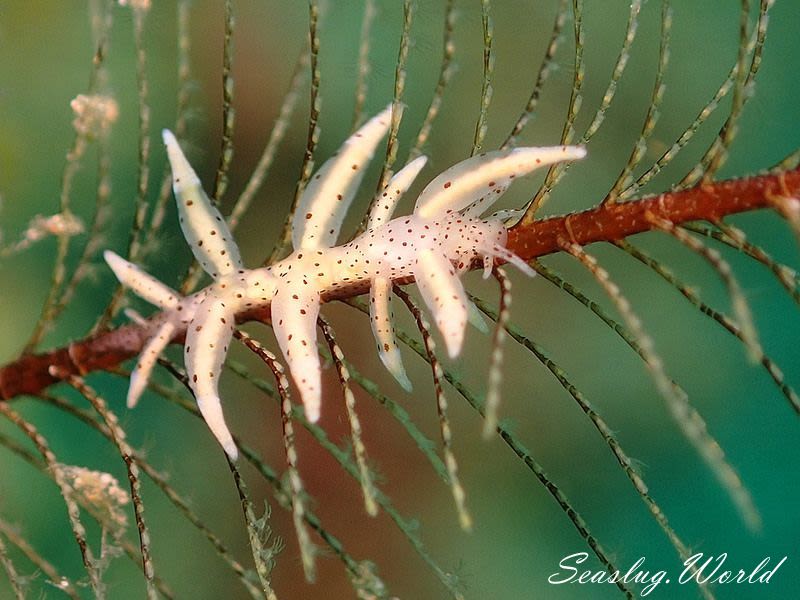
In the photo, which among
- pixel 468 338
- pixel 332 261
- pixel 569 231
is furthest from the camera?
pixel 468 338

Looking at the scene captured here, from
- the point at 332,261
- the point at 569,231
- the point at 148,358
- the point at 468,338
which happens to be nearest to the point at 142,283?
the point at 148,358

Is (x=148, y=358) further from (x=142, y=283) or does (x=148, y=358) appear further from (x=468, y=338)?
(x=468, y=338)

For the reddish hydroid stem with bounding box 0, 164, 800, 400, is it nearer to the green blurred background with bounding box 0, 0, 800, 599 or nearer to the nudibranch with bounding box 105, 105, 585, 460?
the nudibranch with bounding box 105, 105, 585, 460

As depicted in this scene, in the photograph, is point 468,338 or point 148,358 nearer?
point 148,358

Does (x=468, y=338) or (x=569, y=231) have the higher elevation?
(x=468, y=338)

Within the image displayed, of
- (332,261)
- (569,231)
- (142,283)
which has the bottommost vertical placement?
(569,231)

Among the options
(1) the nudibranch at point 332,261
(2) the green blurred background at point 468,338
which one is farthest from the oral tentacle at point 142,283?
(2) the green blurred background at point 468,338
